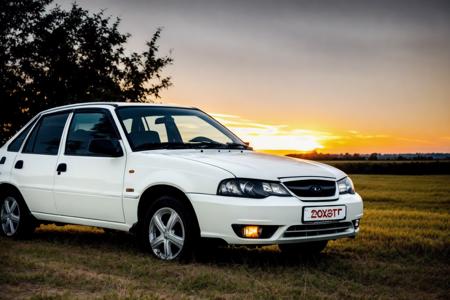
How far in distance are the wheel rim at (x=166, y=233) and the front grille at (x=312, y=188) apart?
46.9 inches

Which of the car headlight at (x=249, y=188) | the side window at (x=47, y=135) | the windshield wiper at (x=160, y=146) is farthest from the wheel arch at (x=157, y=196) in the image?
the side window at (x=47, y=135)

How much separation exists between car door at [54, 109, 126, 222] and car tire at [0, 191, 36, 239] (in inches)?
32.6

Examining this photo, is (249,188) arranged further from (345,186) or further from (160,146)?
(160,146)

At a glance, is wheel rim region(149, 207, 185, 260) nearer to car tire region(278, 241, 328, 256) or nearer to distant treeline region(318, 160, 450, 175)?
car tire region(278, 241, 328, 256)

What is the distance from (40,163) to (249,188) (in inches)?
137

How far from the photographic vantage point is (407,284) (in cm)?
604

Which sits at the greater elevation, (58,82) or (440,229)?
(58,82)

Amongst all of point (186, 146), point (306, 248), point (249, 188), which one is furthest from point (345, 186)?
point (186, 146)

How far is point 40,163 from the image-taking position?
8492 mm

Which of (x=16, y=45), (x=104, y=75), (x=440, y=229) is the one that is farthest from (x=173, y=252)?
(x=16, y=45)

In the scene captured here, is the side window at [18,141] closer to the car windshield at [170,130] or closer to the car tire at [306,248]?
the car windshield at [170,130]

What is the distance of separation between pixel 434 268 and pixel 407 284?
1.00m

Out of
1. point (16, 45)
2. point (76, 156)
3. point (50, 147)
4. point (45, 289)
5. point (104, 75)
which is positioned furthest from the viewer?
point (16, 45)

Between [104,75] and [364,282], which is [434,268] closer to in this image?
[364,282]
